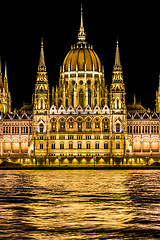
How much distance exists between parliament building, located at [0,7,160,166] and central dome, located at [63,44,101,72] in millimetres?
386

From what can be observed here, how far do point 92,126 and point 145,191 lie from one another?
250 ft

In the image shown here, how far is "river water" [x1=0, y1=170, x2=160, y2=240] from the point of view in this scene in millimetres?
50438

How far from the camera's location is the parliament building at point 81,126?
153750 mm

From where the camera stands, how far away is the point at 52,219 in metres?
56.3

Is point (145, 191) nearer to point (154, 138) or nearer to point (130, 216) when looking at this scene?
point (130, 216)

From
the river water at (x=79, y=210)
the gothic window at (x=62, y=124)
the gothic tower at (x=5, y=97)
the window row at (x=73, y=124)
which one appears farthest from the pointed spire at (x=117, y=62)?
the river water at (x=79, y=210)

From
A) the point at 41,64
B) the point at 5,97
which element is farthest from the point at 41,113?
the point at 5,97

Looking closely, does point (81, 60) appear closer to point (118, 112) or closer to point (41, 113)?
point (118, 112)

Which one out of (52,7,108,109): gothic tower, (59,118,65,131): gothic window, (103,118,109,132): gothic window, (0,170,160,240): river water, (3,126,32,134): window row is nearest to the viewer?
(0,170,160,240): river water

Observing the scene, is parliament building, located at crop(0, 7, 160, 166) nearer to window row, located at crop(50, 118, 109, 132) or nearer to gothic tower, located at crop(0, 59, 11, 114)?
window row, located at crop(50, 118, 109, 132)

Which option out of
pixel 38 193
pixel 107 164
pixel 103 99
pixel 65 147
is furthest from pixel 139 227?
pixel 103 99

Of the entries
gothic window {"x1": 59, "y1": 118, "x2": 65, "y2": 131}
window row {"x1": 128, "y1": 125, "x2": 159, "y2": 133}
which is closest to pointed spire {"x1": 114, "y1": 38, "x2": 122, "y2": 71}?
window row {"x1": 128, "y1": 125, "x2": 159, "y2": 133}

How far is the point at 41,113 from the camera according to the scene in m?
156

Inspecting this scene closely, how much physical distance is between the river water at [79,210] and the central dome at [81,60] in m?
80.1
